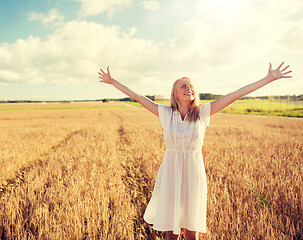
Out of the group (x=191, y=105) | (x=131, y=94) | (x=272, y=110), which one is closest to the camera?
(x=191, y=105)

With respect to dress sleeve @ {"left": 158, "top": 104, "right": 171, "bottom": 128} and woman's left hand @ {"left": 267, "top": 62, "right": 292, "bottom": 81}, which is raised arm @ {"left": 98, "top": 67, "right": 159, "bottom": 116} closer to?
dress sleeve @ {"left": 158, "top": 104, "right": 171, "bottom": 128}

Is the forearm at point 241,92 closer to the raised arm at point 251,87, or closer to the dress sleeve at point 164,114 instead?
the raised arm at point 251,87

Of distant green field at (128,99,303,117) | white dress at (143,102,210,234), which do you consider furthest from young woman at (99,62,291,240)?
distant green field at (128,99,303,117)

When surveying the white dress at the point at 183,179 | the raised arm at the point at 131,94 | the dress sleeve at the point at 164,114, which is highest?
the raised arm at the point at 131,94

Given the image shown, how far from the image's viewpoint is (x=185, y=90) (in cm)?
218

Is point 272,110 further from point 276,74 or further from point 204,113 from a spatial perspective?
point 204,113

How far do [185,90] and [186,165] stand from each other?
0.82 metres

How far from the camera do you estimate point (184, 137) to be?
2168 mm

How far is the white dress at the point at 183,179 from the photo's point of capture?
2121mm

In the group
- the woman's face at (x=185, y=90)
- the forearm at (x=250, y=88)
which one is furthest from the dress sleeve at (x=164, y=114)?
the forearm at (x=250, y=88)

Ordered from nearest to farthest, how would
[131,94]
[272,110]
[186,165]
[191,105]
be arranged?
[186,165], [191,105], [131,94], [272,110]

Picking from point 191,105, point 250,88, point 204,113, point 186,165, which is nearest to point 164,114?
point 191,105

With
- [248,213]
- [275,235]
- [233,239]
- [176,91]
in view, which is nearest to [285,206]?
[248,213]

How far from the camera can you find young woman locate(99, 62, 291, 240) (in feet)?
6.97
